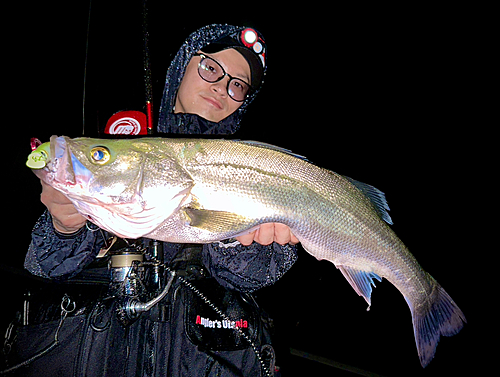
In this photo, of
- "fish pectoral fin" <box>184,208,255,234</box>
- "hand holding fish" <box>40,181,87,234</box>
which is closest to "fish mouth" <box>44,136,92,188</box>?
"hand holding fish" <box>40,181,87,234</box>

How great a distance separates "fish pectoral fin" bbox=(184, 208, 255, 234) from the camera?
4.51 feet

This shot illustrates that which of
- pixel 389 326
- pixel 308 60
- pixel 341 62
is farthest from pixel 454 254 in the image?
pixel 308 60

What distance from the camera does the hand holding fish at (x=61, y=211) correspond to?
1.42 m

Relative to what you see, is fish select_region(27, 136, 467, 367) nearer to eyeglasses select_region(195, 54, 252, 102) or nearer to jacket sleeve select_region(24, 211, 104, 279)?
jacket sleeve select_region(24, 211, 104, 279)

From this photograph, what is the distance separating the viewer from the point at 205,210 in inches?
54.2

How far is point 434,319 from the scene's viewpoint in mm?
1614

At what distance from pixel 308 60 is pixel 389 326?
410 inches

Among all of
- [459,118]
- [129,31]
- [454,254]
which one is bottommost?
[454,254]

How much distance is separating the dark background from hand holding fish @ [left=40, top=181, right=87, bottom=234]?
14.1 feet

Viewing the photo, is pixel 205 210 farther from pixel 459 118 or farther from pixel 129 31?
pixel 459 118

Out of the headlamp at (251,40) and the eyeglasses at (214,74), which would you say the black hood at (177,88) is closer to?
the headlamp at (251,40)

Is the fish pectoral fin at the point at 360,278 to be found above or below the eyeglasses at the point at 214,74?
below

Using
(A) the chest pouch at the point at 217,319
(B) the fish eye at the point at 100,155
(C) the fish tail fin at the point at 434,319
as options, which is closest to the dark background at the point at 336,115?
(A) the chest pouch at the point at 217,319

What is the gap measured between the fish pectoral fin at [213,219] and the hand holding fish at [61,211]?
0.63 meters
